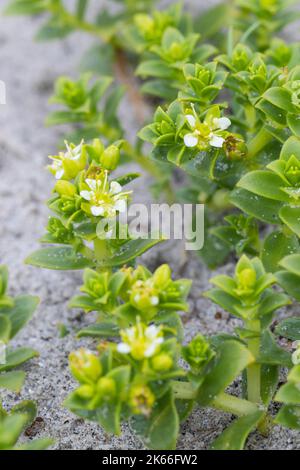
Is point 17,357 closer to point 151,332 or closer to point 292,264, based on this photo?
point 151,332

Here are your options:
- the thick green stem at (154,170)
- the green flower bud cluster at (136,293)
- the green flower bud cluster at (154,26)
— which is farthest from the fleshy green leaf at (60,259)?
the green flower bud cluster at (154,26)

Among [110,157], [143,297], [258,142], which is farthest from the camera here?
[258,142]

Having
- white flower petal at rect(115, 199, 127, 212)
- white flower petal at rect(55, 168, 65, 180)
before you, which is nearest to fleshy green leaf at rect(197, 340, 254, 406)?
white flower petal at rect(115, 199, 127, 212)

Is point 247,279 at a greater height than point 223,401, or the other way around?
point 247,279

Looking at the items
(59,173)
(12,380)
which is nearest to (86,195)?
(59,173)

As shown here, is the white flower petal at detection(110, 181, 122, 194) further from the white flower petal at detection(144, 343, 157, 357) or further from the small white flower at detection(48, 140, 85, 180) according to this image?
the white flower petal at detection(144, 343, 157, 357)
